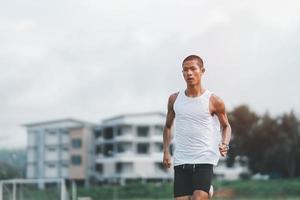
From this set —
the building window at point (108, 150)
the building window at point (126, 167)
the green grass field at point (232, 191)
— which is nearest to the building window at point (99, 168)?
A: the building window at point (108, 150)

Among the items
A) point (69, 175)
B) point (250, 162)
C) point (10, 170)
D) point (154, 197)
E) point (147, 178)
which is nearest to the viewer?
point (154, 197)

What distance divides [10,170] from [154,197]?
40.0ft

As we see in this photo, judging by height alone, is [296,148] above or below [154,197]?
above

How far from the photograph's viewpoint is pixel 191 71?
6875mm

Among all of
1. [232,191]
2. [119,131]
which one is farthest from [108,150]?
[232,191]

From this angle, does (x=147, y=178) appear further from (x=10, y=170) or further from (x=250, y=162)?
(x=10, y=170)

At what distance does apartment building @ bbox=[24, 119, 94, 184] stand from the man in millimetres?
107871

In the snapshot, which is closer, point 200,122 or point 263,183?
point 200,122

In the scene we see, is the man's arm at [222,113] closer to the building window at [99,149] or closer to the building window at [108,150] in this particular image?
the building window at [108,150]

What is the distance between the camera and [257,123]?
8969cm

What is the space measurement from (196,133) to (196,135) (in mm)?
19

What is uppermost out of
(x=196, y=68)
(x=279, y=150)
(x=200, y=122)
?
(x=279, y=150)

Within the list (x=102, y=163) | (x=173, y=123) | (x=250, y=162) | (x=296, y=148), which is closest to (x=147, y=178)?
(x=102, y=163)

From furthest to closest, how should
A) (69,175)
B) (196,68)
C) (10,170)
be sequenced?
1. (69,175)
2. (10,170)
3. (196,68)
